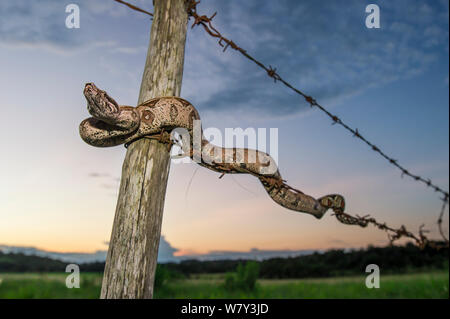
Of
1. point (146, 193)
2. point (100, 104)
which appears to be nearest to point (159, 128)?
point (100, 104)

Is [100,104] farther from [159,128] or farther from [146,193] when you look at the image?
[146,193]

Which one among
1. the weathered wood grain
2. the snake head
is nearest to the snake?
the snake head

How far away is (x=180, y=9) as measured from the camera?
3.29 metres

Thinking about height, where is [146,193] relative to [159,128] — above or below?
below

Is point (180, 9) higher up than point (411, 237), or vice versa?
point (180, 9)

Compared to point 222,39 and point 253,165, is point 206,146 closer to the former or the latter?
point 253,165

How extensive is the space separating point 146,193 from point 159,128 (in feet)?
2.28

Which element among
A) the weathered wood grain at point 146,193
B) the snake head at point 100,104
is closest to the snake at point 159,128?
the snake head at point 100,104

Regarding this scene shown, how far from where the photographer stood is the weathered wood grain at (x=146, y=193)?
2.53m

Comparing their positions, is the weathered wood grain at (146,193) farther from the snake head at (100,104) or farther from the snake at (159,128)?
the snake head at (100,104)

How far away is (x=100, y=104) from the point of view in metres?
2.76

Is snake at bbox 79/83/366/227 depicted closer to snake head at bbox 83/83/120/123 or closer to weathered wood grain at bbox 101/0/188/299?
snake head at bbox 83/83/120/123
